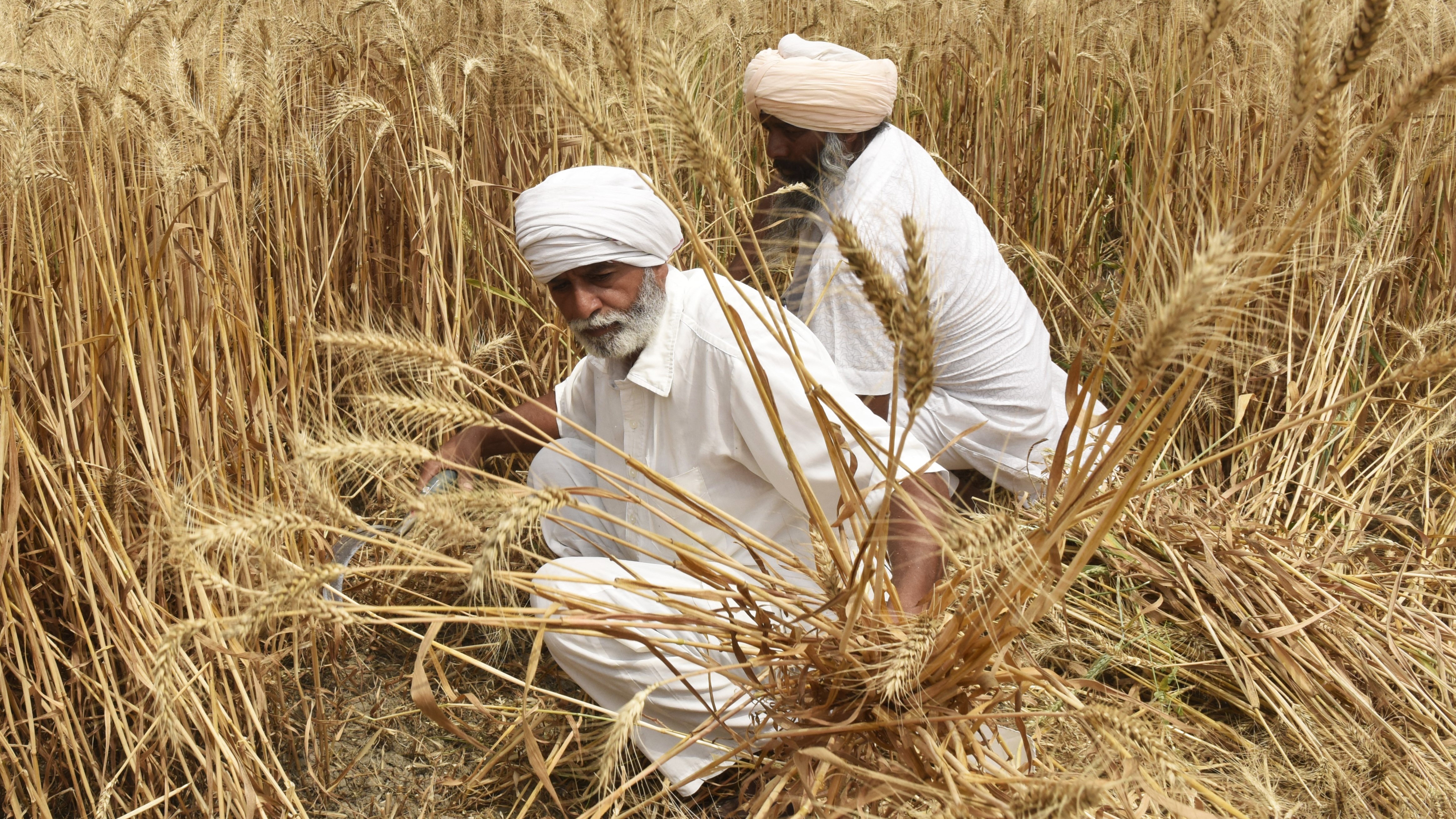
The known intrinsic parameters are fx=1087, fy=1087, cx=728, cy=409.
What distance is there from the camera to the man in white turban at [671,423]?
5.17 feet

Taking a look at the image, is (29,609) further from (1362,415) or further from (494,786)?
(1362,415)

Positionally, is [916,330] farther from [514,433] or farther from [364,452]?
[514,433]

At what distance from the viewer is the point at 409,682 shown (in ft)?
6.81

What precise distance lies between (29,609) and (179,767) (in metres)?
0.38

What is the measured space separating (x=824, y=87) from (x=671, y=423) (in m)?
0.88

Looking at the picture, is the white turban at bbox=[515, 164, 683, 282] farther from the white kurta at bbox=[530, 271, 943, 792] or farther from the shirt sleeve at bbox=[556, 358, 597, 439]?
the shirt sleeve at bbox=[556, 358, 597, 439]

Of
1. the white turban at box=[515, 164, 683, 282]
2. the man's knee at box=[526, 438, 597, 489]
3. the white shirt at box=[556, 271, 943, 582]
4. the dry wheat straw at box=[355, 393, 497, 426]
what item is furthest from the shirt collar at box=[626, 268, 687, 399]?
the dry wheat straw at box=[355, 393, 497, 426]

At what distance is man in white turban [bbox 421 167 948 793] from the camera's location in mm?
1575

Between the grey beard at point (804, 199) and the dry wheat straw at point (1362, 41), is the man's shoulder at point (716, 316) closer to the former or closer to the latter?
the grey beard at point (804, 199)

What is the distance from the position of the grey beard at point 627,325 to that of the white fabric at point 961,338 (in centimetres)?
44

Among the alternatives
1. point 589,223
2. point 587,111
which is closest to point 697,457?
point 589,223

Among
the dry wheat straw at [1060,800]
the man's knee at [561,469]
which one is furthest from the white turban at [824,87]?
the dry wheat straw at [1060,800]

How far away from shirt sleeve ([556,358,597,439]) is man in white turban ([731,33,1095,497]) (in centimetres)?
41

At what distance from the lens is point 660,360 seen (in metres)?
1.77
